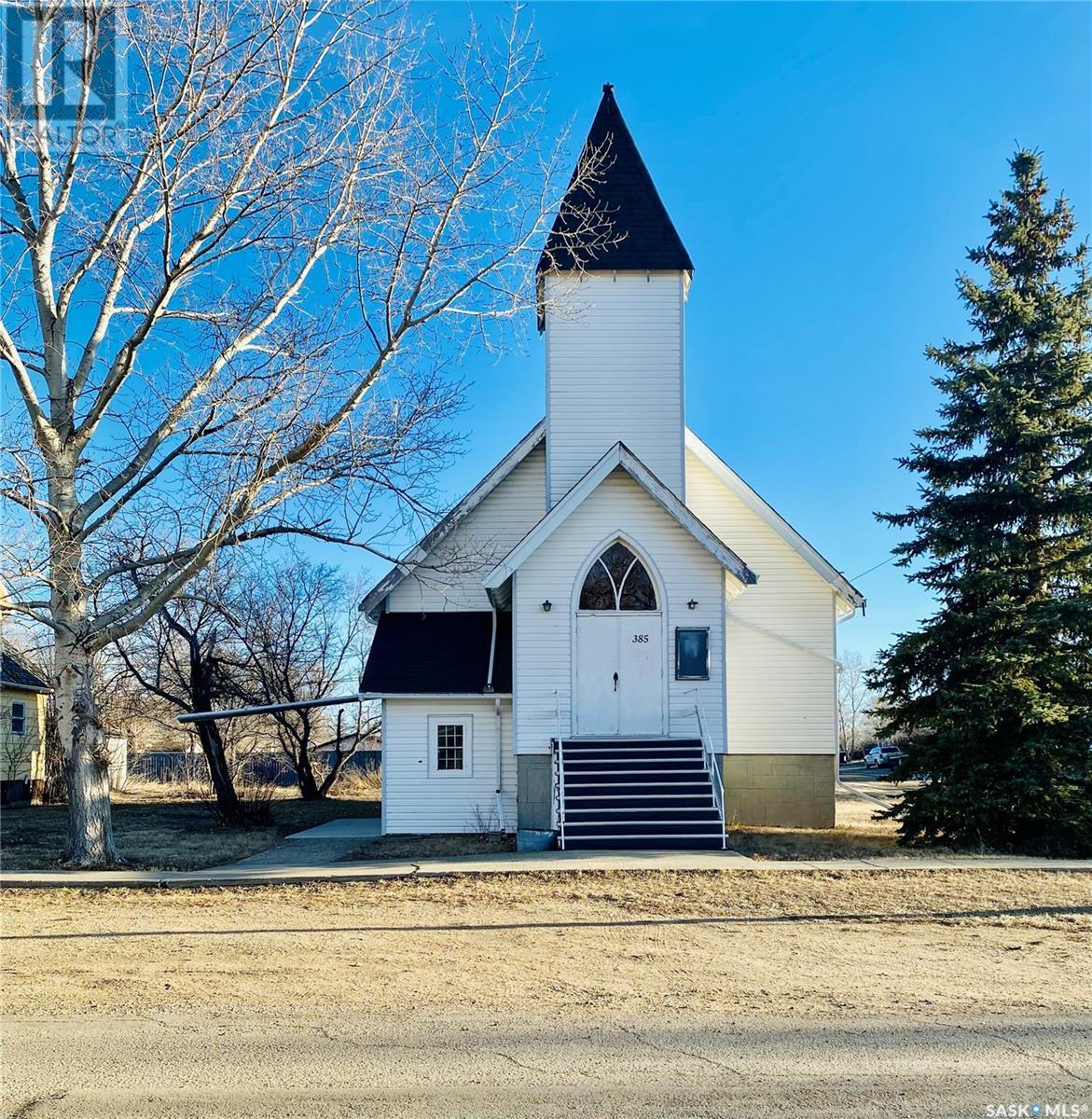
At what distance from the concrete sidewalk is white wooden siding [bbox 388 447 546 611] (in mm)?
6506

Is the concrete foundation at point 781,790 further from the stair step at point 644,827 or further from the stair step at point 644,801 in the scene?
the stair step at point 644,827

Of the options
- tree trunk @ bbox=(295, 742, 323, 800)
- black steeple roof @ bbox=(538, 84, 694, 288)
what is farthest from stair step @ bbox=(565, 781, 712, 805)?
tree trunk @ bbox=(295, 742, 323, 800)

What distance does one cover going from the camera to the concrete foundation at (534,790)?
671 inches

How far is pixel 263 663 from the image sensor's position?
3256 centimetres

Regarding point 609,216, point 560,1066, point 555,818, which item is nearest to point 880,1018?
point 560,1066

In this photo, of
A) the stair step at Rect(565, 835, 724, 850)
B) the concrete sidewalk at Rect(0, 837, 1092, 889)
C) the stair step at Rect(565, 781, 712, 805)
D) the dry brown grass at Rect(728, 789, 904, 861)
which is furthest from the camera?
the stair step at Rect(565, 781, 712, 805)

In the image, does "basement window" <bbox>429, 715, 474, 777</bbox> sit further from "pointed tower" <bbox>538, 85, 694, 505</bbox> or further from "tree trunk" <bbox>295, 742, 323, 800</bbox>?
"tree trunk" <bbox>295, 742, 323, 800</bbox>

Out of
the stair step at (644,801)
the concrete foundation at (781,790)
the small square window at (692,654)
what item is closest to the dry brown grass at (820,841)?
the concrete foundation at (781,790)

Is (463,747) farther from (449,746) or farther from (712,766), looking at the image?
(712,766)

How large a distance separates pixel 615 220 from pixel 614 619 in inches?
301

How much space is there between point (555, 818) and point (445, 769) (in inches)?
145

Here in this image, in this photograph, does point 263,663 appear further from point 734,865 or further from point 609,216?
point 734,865

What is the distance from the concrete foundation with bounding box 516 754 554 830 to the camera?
55.9 feet

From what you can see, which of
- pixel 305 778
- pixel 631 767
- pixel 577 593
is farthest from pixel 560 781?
pixel 305 778
